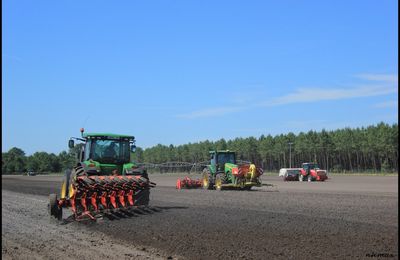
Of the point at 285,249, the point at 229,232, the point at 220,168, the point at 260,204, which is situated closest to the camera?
the point at 285,249

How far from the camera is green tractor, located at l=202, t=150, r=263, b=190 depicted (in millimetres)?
27734

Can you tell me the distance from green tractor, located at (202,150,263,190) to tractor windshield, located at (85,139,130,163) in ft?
39.5

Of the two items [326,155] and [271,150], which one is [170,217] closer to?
[326,155]

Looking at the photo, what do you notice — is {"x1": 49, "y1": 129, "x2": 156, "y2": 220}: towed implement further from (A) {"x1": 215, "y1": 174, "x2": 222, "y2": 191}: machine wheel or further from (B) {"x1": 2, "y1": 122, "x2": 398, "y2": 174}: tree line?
(B) {"x1": 2, "y1": 122, "x2": 398, "y2": 174}: tree line

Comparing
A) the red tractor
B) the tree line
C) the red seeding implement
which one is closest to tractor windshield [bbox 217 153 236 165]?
the red seeding implement

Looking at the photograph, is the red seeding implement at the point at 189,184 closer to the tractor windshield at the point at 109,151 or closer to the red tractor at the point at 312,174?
the tractor windshield at the point at 109,151

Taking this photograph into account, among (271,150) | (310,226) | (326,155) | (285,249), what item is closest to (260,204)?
(310,226)

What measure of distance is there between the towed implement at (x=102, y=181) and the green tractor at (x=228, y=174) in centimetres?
1203

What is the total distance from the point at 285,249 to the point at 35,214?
35.5ft

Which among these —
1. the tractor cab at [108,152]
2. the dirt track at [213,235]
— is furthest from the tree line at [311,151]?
the dirt track at [213,235]

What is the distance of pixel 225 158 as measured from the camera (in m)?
29.6

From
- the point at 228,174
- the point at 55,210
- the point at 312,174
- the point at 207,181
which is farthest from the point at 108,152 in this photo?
the point at 312,174

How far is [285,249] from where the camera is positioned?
8930mm

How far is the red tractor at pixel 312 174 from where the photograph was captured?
48500 millimetres
